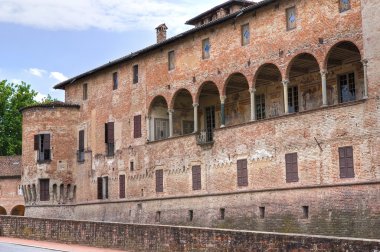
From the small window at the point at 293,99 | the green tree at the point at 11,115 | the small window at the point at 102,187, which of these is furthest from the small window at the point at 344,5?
the green tree at the point at 11,115

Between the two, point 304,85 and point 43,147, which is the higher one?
point 304,85

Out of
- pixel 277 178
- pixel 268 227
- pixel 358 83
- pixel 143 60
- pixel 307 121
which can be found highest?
pixel 143 60

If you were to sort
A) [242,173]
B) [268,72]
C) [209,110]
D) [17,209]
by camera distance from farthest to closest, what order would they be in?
1. [17,209]
2. [209,110]
3. [268,72]
4. [242,173]

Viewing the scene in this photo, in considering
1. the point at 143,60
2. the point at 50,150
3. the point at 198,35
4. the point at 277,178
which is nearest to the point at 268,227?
the point at 277,178

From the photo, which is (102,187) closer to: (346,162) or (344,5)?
(346,162)

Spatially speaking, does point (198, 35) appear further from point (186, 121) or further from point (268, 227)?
point (268, 227)

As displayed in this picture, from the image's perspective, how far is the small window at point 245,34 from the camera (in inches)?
1225

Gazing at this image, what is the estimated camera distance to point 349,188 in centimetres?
2519

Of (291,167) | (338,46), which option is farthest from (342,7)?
(291,167)

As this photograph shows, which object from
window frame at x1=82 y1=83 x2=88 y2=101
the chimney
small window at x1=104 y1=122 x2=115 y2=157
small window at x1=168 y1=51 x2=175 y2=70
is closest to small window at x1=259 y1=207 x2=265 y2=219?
small window at x1=168 y1=51 x2=175 y2=70

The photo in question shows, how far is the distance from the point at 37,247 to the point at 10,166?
30901 millimetres

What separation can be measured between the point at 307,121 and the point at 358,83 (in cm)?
322

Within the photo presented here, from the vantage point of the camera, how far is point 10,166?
2228 inches

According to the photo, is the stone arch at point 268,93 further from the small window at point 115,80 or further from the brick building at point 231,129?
the small window at point 115,80
